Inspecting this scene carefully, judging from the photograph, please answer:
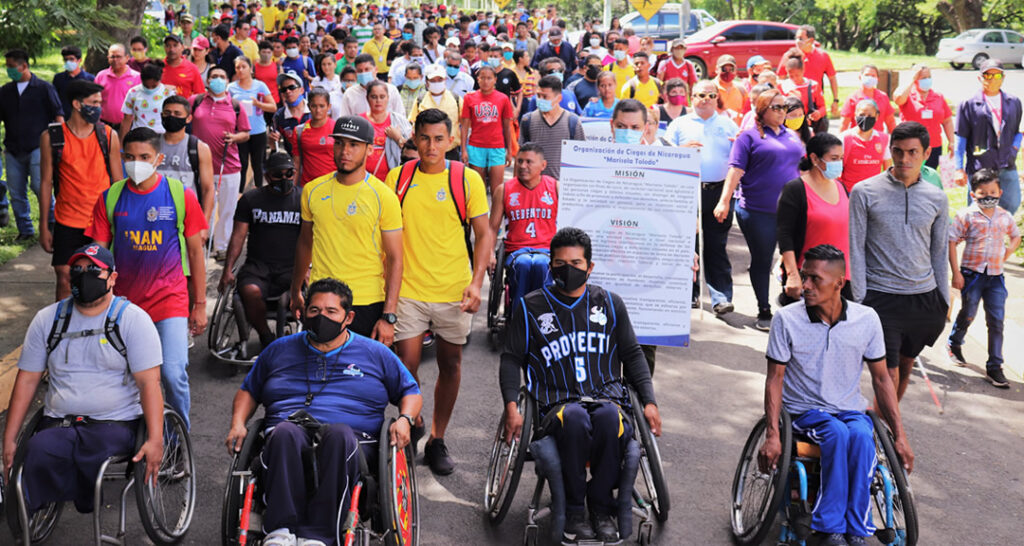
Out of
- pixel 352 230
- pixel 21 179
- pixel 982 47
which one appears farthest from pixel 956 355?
pixel 982 47

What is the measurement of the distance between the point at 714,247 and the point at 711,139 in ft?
3.20

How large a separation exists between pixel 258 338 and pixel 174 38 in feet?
20.1

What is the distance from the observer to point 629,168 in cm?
667

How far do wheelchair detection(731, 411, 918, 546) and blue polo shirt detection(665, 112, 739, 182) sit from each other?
449 cm

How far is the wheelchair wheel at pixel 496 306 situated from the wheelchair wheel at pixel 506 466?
9.41 ft

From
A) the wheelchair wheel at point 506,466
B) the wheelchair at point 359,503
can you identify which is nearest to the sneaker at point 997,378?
the wheelchair wheel at point 506,466

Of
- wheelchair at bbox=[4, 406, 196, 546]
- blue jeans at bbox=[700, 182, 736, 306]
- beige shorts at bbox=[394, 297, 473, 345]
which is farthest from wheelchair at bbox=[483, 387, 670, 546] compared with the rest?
blue jeans at bbox=[700, 182, 736, 306]

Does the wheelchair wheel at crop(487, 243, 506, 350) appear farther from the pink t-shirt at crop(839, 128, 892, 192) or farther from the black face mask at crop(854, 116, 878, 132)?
the black face mask at crop(854, 116, 878, 132)

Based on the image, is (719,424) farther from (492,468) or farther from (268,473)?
(268,473)

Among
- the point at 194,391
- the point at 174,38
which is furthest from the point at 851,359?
the point at 174,38

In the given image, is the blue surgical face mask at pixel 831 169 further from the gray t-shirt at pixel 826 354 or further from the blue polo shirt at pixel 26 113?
the blue polo shirt at pixel 26 113

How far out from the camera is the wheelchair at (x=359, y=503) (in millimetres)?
4320

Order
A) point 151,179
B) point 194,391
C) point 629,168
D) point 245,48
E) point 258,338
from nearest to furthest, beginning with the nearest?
point 151,179, point 629,168, point 194,391, point 258,338, point 245,48

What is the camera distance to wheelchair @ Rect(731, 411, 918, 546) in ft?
15.8
